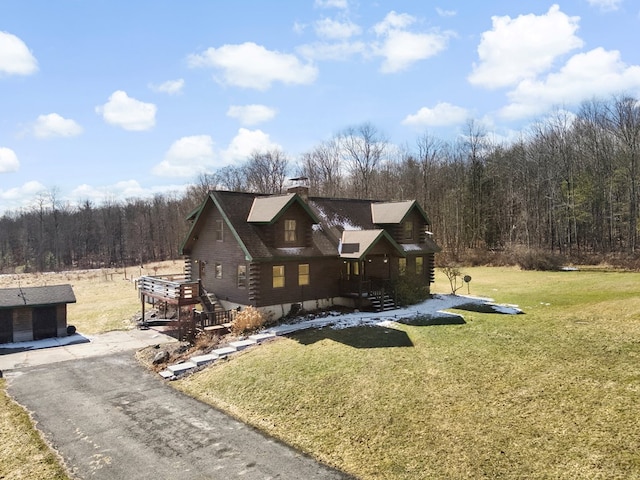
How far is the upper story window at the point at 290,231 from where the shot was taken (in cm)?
2406

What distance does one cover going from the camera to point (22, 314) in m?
23.5

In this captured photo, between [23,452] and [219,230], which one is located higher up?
[219,230]

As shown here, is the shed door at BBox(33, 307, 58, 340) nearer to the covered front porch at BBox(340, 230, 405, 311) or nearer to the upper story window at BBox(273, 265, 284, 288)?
the upper story window at BBox(273, 265, 284, 288)

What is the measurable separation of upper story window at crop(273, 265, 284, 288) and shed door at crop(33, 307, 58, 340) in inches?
510

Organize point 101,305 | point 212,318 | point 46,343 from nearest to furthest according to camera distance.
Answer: point 212,318
point 46,343
point 101,305

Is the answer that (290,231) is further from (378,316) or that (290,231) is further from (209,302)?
(378,316)

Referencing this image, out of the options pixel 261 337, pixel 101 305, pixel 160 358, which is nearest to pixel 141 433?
pixel 160 358

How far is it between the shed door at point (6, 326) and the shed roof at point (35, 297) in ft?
2.07

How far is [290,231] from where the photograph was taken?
24.2 metres

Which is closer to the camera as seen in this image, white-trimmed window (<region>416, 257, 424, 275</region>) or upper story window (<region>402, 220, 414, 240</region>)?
upper story window (<region>402, 220, 414, 240</region>)

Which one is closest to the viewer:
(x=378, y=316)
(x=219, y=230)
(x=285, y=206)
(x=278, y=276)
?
(x=378, y=316)

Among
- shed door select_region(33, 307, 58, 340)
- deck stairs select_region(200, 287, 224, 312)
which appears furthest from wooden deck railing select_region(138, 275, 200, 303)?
shed door select_region(33, 307, 58, 340)

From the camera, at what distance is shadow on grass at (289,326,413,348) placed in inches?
716

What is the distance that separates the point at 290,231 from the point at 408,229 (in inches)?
368
